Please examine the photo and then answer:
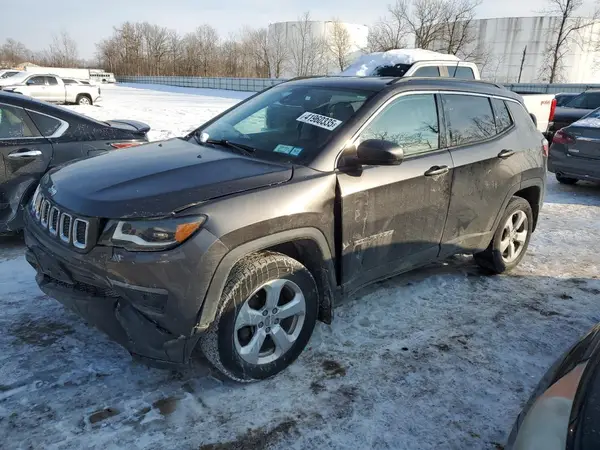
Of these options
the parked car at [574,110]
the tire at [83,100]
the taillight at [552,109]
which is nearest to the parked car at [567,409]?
the parked car at [574,110]

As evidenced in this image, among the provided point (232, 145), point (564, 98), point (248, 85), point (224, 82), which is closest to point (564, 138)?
point (232, 145)

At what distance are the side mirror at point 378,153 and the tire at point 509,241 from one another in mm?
1901

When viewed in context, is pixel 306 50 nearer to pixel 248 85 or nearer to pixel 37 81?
pixel 248 85

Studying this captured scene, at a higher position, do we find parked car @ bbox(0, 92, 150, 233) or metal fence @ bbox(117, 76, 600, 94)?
metal fence @ bbox(117, 76, 600, 94)

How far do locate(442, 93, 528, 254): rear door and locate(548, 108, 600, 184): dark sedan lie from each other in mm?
4121

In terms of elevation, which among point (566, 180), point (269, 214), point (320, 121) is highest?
point (320, 121)

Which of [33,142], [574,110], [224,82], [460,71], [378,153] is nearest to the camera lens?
[378,153]

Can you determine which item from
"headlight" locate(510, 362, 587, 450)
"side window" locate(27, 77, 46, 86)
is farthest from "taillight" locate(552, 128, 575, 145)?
"side window" locate(27, 77, 46, 86)

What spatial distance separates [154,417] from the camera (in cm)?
251

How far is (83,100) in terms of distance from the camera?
899 inches

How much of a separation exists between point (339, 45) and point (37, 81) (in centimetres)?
3818

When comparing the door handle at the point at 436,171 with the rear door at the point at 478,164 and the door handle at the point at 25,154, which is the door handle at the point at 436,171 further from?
the door handle at the point at 25,154

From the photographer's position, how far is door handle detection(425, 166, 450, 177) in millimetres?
3439

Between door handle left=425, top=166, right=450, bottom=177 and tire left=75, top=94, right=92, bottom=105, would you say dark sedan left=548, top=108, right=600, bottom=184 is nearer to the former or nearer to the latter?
door handle left=425, top=166, right=450, bottom=177
